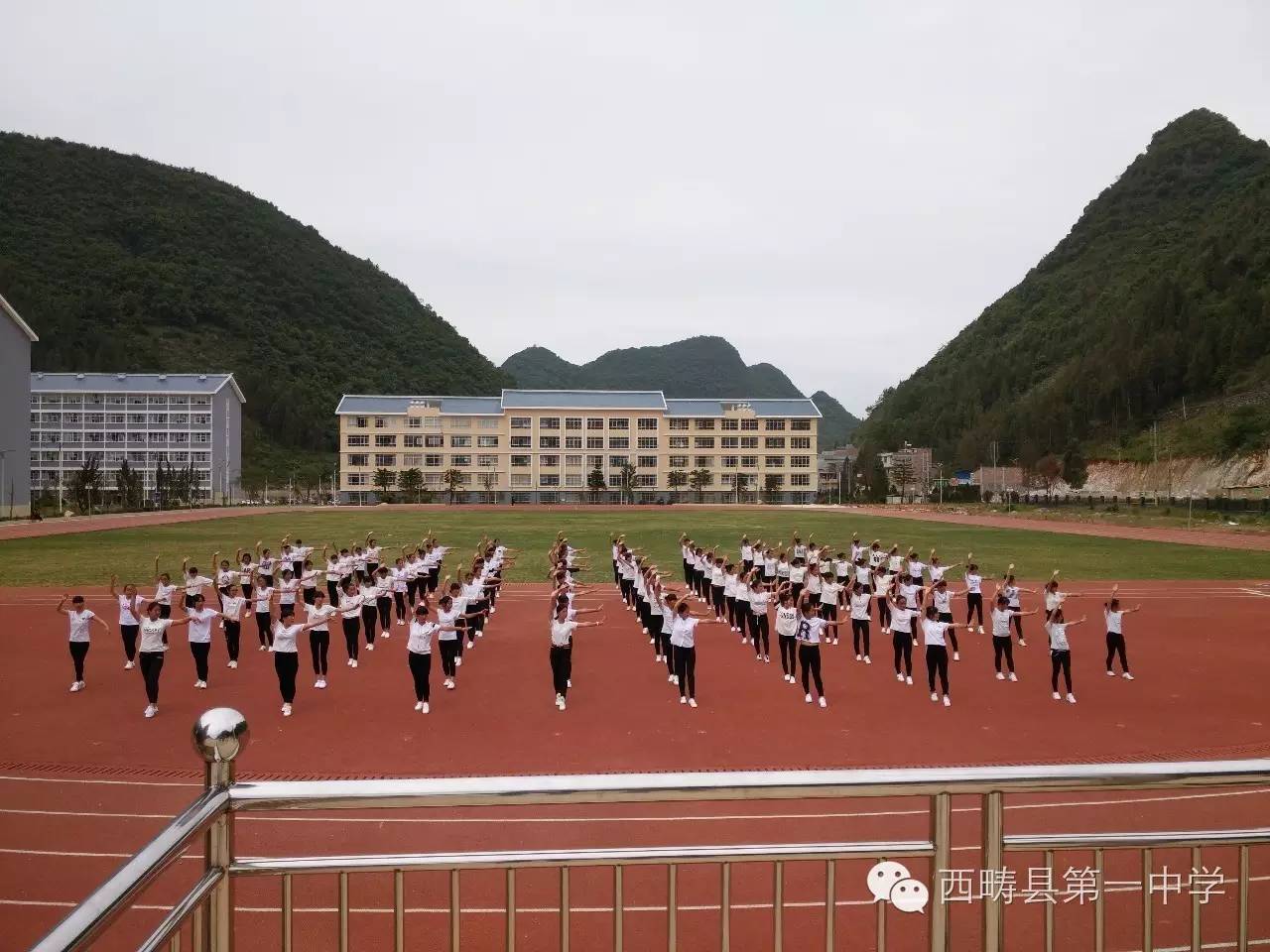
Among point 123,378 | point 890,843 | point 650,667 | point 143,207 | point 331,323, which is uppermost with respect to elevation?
point 143,207

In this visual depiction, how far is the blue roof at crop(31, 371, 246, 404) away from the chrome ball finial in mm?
92395

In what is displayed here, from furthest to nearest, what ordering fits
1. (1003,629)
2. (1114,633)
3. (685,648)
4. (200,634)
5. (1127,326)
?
(1127,326) → (1114,633) → (1003,629) → (200,634) → (685,648)

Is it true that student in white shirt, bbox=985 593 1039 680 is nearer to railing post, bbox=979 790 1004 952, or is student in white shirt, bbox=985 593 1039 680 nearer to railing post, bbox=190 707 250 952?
railing post, bbox=979 790 1004 952

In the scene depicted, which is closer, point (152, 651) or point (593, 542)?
point (152, 651)

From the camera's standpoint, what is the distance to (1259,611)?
1942 cm

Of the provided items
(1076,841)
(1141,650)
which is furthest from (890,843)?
(1141,650)

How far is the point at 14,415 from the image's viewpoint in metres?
56.0

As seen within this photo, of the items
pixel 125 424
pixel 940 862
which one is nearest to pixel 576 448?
pixel 125 424

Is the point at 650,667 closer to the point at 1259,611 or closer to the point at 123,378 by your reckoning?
the point at 1259,611

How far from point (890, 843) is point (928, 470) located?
4064 inches

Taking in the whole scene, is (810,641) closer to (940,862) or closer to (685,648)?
(685,648)

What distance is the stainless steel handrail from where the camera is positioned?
2.18 m

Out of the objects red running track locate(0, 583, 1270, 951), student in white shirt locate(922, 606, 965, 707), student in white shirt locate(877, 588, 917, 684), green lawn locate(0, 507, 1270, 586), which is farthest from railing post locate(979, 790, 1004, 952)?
green lawn locate(0, 507, 1270, 586)

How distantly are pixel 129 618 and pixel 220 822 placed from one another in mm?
12436
